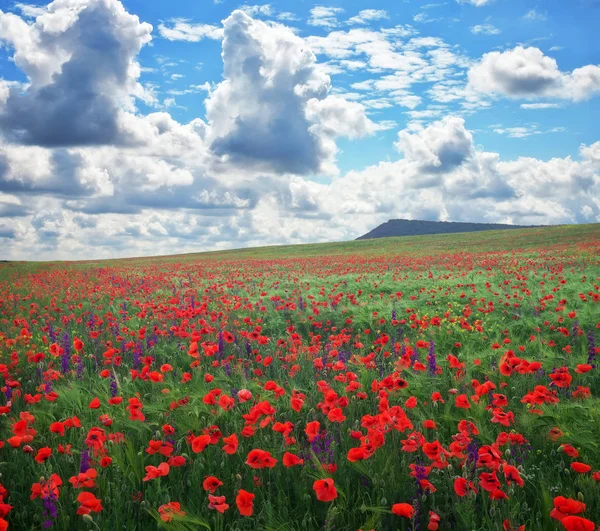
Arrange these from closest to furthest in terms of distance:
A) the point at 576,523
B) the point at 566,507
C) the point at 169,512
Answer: the point at 576,523
the point at 566,507
the point at 169,512

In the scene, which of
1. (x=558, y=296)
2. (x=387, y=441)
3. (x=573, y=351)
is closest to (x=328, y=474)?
(x=387, y=441)

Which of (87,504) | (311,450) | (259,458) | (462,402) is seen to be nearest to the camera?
(87,504)

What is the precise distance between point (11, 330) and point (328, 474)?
323 inches

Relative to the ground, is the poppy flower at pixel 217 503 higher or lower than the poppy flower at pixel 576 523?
lower

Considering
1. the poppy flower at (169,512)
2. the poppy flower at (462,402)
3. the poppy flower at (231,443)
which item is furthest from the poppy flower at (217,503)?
the poppy flower at (462,402)

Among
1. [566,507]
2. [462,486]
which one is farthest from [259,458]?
[566,507]

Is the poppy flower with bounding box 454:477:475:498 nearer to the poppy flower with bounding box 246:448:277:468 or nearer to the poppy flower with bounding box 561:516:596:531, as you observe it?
the poppy flower with bounding box 561:516:596:531

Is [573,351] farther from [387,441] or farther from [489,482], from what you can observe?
[489,482]

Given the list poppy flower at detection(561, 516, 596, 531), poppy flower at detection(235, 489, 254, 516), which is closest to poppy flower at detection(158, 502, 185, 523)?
poppy flower at detection(235, 489, 254, 516)

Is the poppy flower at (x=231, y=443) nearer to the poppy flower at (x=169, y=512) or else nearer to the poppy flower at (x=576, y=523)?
the poppy flower at (x=169, y=512)

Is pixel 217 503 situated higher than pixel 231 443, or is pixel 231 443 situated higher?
pixel 231 443

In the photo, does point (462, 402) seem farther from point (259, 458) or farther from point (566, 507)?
point (259, 458)

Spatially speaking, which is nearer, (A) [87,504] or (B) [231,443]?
(A) [87,504]

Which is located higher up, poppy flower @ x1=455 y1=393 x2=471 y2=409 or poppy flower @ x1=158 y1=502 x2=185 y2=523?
poppy flower @ x1=455 y1=393 x2=471 y2=409
